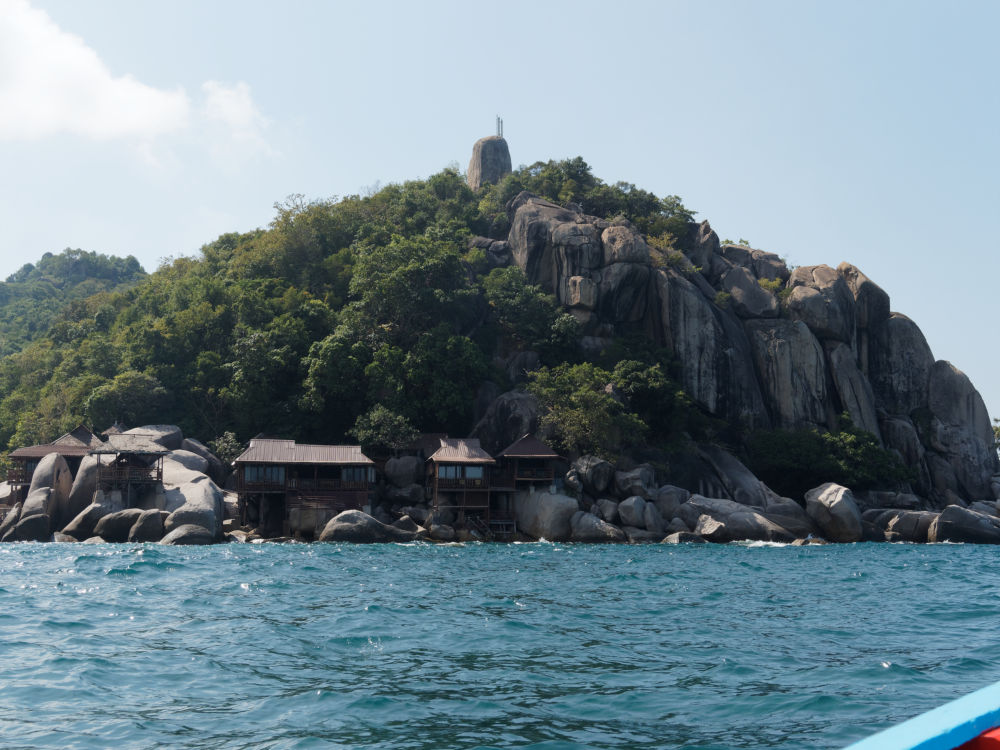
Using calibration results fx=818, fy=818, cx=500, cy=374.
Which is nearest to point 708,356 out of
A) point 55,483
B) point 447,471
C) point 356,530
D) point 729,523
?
point 729,523

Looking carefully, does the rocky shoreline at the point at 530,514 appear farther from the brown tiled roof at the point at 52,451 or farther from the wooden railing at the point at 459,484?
the brown tiled roof at the point at 52,451

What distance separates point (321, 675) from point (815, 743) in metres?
5.96

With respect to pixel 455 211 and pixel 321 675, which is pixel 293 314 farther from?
pixel 321 675

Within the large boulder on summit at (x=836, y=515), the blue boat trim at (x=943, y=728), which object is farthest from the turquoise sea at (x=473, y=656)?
the large boulder on summit at (x=836, y=515)

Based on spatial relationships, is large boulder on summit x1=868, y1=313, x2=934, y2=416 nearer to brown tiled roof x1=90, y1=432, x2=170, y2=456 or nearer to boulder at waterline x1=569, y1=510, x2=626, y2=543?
boulder at waterline x1=569, y1=510, x2=626, y2=543

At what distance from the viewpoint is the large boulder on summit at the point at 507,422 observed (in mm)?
44656

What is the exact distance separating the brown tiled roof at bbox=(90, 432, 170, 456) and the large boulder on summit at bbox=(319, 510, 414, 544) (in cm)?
912

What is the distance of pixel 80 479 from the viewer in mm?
36812

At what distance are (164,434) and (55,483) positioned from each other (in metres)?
6.29

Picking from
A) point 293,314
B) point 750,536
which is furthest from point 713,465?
point 293,314

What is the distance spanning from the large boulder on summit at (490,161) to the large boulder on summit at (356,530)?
165 feet

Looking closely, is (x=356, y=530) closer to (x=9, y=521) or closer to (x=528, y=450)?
(x=528, y=450)

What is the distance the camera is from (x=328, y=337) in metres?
46.3

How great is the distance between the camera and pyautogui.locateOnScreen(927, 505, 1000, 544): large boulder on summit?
3909 centimetres
